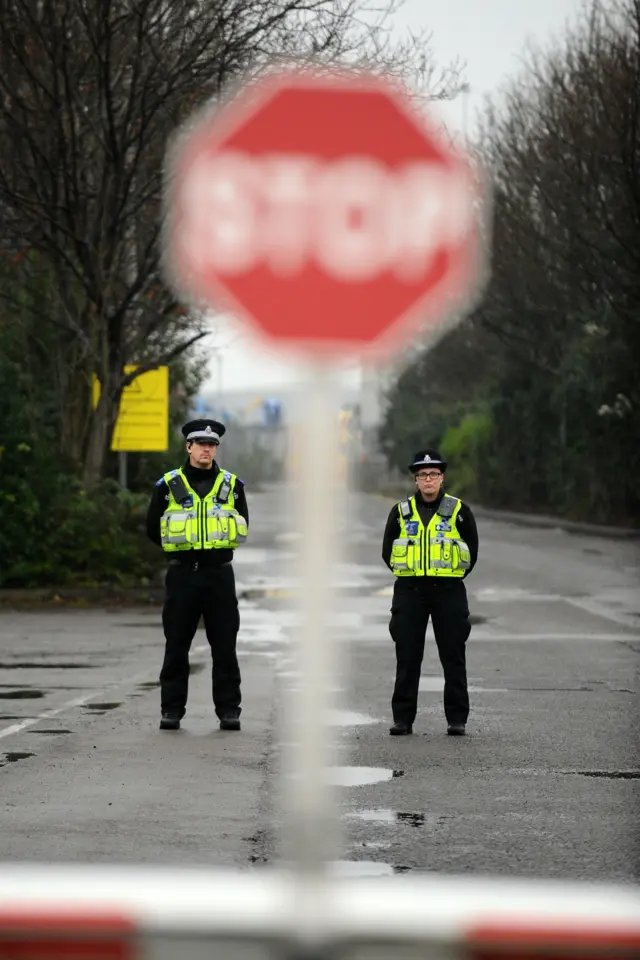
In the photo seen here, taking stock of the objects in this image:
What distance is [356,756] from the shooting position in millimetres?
11742

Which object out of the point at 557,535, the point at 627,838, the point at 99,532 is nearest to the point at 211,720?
the point at 627,838

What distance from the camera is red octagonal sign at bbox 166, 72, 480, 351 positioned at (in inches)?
146

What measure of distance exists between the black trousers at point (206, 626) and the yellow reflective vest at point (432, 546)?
1.16 m

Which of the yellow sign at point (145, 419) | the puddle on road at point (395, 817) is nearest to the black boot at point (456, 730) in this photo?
the puddle on road at point (395, 817)

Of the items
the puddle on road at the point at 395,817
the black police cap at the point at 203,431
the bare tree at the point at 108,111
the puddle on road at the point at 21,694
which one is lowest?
the puddle on road at the point at 21,694

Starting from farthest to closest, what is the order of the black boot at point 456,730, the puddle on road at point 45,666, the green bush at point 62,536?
the green bush at point 62,536 < the puddle on road at point 45,666 < the black boot at point 456,730

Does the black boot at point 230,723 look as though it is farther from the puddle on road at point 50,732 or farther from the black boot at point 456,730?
the black boot at point 456,730

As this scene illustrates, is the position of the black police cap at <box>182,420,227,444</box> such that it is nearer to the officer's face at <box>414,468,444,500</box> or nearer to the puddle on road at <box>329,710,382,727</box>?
the officer's face at <box>414,468,444,500</box>

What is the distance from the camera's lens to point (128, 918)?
3.35 meters

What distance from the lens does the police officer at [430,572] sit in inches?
511

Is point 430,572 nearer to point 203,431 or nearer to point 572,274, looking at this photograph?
point 203,431

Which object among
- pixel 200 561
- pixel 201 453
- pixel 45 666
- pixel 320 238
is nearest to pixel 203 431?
pixel 201 453

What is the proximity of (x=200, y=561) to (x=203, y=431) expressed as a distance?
86 cm

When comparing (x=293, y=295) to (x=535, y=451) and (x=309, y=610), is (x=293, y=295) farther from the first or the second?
(x=535, y=451)
